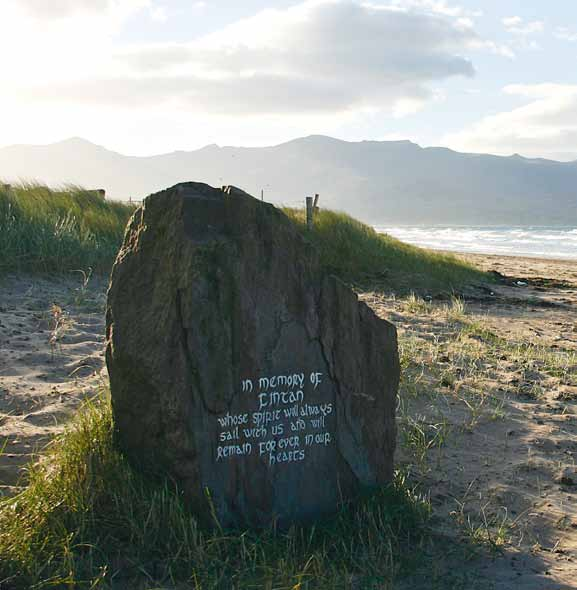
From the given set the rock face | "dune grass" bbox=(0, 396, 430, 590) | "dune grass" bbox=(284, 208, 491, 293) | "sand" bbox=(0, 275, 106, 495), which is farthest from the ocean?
"dune grass" bbox=(0, 396, 430, 590)

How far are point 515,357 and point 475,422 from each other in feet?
5.98

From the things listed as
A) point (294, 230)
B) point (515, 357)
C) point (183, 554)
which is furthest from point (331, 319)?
point (515, 357)

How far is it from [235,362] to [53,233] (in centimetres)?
602

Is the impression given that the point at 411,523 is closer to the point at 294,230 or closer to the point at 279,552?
the point at 279,552

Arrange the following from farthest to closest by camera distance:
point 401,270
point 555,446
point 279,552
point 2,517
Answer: point 401,270
point 555,446
point 279,552
point 2,517

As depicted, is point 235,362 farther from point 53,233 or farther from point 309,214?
point 309,214

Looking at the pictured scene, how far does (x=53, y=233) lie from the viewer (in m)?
8.59

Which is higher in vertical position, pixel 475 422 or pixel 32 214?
pixel 32 214

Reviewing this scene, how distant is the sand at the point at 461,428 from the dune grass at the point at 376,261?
426 centimetres

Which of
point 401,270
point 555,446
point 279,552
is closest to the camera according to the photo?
point 279,552

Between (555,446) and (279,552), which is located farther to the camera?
(555,446)

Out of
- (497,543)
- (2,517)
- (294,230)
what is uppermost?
(294,230)

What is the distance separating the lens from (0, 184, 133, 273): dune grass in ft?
26.5

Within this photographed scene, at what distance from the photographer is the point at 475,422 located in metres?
4.77
